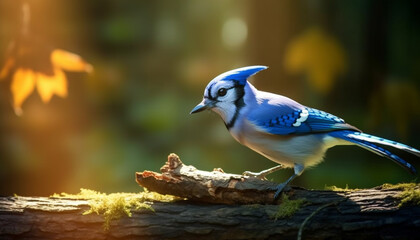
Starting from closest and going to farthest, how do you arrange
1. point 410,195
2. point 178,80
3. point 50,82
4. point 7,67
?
point 410,195 < point 7,67 < point 50,82 < point 178,80

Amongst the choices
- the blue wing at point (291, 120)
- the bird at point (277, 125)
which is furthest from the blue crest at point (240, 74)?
the blue wing at point (291, 120)

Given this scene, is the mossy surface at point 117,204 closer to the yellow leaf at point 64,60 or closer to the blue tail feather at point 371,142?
the blue tail feather at point 371,142

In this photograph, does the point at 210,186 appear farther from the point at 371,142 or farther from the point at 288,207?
the point at 371,142

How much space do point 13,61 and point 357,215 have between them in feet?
6.62

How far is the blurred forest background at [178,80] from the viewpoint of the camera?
3.79 m

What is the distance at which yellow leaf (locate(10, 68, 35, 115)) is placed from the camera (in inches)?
117

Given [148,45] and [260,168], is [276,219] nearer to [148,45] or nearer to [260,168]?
[260,168]

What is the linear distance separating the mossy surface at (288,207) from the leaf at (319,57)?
196cm

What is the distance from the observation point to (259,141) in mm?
2410

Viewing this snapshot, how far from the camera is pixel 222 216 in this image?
213 cm

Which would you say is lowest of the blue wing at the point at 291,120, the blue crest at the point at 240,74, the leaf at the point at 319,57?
the blue wing at the point at 291,120

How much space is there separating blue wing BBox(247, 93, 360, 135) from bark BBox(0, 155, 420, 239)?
0.92 ft

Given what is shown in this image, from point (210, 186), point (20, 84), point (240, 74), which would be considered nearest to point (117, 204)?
point (210, 186)

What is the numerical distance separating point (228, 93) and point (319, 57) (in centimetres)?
191
